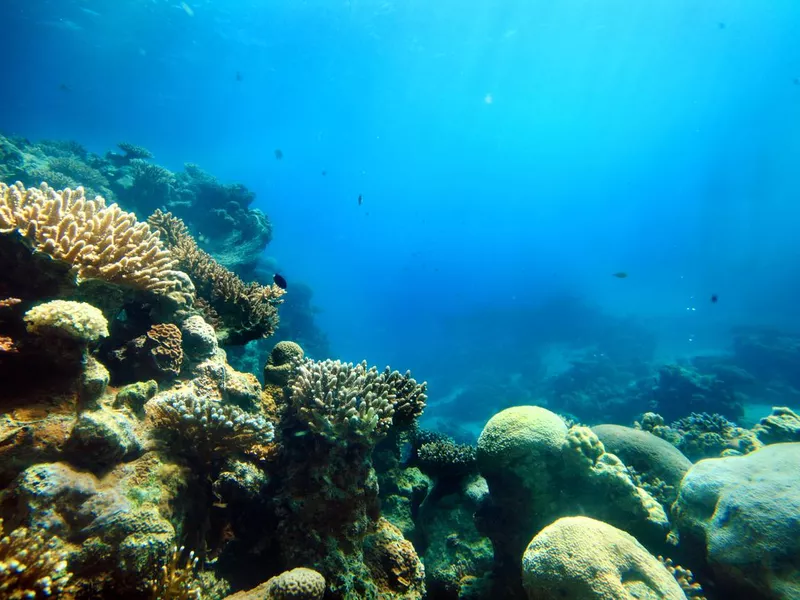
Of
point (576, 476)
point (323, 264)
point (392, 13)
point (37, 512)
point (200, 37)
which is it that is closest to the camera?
point (37, 512)

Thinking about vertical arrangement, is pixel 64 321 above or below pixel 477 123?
below

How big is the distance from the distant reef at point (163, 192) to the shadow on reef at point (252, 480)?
1353 cm

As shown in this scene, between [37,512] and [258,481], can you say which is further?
[258,481]

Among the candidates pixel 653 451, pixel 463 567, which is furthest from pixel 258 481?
pixel 653 451

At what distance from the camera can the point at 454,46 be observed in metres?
47.7

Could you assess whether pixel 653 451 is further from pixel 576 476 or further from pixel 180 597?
pixel 180 597

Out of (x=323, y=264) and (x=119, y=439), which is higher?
(x=323, y=264)

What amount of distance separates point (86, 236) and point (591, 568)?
6.49m

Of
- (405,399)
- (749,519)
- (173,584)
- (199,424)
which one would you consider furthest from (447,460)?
(173,584)

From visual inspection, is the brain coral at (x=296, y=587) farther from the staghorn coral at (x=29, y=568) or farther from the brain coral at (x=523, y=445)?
the brain coral at (x=523, y=445)

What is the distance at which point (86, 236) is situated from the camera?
13.1ft

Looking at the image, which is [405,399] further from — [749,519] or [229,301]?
[749,519]

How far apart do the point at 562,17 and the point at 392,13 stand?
2324 centimetres

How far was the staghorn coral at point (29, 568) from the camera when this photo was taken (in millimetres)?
1956
